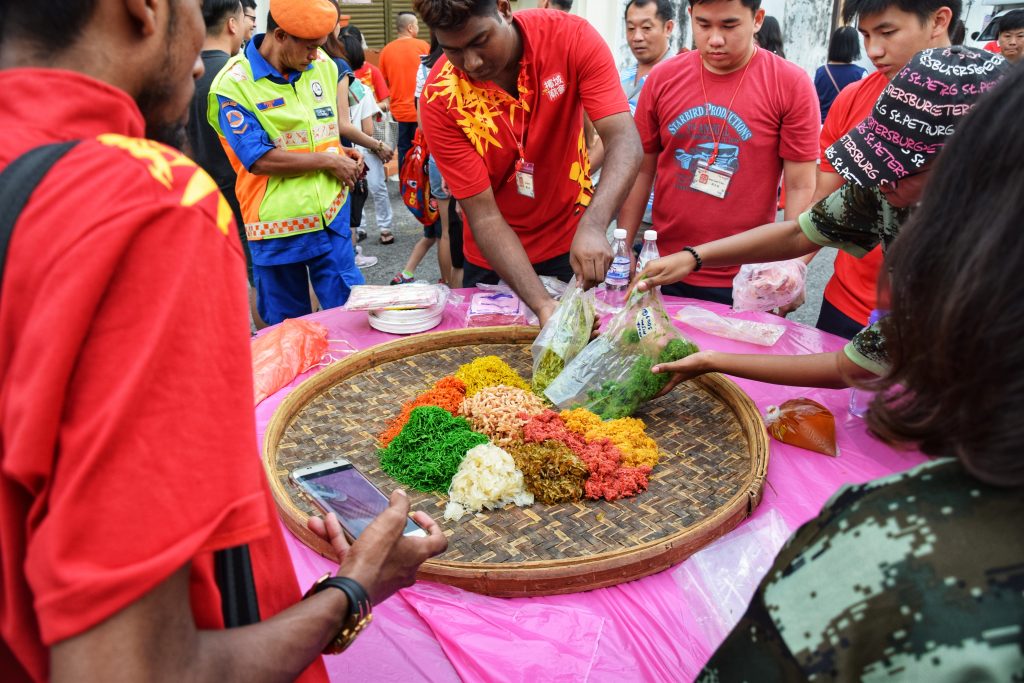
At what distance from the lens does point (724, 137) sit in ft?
9.84

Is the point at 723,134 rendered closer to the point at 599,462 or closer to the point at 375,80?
the point at 599,462

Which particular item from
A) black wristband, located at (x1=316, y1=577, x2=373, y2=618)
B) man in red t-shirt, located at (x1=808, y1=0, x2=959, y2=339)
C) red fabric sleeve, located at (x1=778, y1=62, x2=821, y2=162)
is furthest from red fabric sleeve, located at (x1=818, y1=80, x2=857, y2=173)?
black wristband, located at (x1=316, y1=577, x2=373, y2=618)

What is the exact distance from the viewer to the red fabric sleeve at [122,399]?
21.7 inches

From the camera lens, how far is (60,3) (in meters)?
0.65

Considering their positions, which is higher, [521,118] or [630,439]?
[521,118]

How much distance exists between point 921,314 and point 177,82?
849 millimetres

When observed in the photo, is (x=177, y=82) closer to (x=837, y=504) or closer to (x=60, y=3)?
(x=60, y=3)

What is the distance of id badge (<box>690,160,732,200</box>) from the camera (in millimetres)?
3027

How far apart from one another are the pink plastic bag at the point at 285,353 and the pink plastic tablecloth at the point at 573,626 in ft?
2.39

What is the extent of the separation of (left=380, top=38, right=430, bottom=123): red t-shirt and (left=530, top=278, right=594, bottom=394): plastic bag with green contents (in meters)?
5.87

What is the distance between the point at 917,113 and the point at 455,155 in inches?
56.5

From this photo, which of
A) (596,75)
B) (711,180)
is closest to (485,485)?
(596,75)

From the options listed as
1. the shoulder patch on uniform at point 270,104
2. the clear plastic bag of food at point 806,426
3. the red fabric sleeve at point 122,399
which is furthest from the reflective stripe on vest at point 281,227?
the red fabric sleeve at point 122,399

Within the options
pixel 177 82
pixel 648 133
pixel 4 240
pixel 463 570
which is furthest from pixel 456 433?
pixel 648 133
